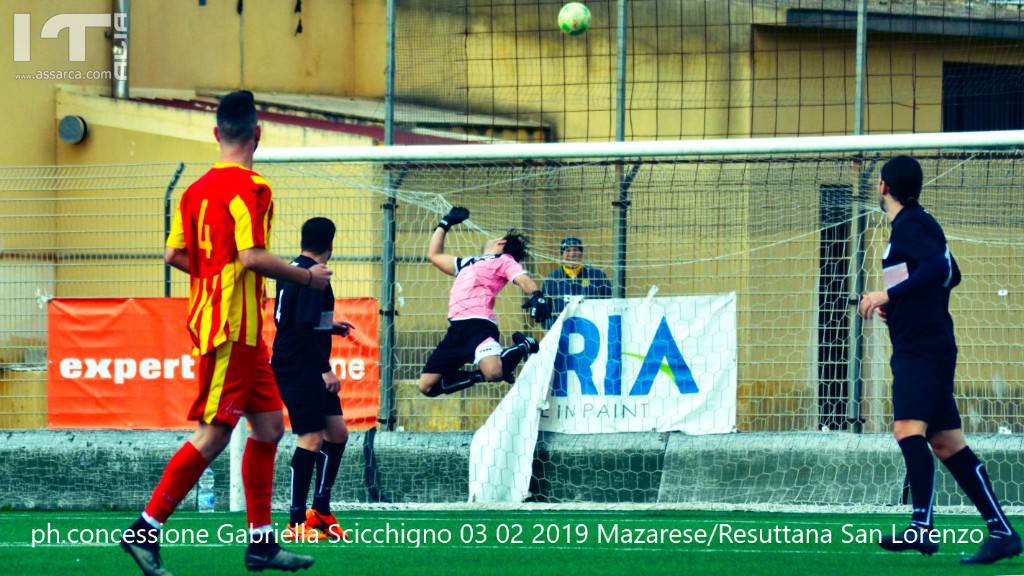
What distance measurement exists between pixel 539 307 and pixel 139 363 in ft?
10.3

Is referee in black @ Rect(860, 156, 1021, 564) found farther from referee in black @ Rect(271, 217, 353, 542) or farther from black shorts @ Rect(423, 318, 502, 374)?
black shorts @ Rect(423, 318, 502, 374)

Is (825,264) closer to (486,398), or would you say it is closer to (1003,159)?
(1003,159)

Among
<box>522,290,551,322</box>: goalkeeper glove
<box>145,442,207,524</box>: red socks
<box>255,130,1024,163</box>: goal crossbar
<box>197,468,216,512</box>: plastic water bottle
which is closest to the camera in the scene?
<box>145,442,207,524</box>: red socks

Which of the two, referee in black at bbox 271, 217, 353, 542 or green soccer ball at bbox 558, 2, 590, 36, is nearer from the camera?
referee in black at bbox 271, 217, 353, 542

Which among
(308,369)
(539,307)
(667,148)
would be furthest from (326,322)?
(667,148)

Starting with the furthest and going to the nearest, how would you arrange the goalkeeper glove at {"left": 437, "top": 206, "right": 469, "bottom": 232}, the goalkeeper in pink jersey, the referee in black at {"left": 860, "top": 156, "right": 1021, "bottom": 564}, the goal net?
the goalkeeper in pink jersey
the goalkeeper glove at {"left": 437, "top": 206, "right": 469, "bottom": 232}
the goal net
the referee in black at {"left": 860, "top": 156, "right": 1021, "bottom": 564}

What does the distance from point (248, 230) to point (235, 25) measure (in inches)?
598

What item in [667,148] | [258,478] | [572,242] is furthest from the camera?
[572,242]

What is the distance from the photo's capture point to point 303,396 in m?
9.16

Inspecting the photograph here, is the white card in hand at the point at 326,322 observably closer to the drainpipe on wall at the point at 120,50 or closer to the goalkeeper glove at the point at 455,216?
the goalkeeper glove at the point at 455,216

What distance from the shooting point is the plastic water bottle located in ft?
37.2

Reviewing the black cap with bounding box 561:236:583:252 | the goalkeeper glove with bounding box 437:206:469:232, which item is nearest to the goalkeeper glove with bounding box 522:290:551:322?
the black cap with bounding box 561:236:583:252

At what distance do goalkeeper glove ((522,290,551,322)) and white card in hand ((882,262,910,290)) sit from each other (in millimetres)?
4065

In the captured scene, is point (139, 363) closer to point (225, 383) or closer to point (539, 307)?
point (539, 307)
